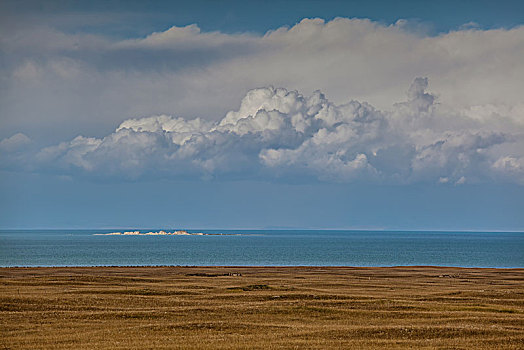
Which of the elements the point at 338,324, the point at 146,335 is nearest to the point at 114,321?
the point at 146,335

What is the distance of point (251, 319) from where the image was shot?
4112 centimetres

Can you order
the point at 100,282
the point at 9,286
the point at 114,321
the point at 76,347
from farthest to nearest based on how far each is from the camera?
the point at 100,282, the point at 9,286, the point at 114,321, the point at 76,347

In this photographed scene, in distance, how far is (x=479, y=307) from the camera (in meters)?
48.0

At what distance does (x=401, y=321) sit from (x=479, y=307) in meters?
9.58

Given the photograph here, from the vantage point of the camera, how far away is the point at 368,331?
36062 mm

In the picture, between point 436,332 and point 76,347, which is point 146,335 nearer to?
point 76,347

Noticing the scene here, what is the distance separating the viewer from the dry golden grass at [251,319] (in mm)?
33219

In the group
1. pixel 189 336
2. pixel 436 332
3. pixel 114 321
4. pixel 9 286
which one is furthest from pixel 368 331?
pixel 9 286

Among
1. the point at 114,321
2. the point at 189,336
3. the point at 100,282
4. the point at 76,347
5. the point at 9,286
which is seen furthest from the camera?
the point at 100,282

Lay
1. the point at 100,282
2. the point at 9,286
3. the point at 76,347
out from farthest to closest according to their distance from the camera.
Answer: the point at 100,282, the point at 9,286, the point at 76,347

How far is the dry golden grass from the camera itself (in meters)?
33.2

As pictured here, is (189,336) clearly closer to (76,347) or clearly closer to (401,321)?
(76,347)

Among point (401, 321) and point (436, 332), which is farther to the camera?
point (401, 321)

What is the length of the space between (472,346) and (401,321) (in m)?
8.75
